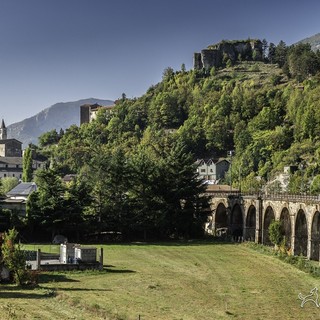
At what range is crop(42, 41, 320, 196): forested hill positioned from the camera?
4496 inches

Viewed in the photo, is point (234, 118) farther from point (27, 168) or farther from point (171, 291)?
point (171, 291)

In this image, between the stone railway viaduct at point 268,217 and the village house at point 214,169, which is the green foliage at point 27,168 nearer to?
the village house at point 214,169

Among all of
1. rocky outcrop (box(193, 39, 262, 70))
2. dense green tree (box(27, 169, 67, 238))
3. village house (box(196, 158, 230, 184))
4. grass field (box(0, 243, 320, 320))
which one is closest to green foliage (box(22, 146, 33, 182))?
village house (box(196, 158, 230, 184))

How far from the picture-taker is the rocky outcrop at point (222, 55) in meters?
191

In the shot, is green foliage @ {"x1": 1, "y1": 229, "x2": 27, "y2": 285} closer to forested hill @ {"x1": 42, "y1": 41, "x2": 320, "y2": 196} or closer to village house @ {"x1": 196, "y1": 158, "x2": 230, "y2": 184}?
forested hill @ {"x1": 42, "y1": 41, "x2": 320, "y2": 196}

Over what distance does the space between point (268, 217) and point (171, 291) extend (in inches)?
1262

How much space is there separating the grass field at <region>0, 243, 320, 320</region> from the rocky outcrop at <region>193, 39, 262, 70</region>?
139 m

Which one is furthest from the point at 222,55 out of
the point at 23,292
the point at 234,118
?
the point at 23,292

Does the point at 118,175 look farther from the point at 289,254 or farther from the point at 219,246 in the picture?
the point at 289,254

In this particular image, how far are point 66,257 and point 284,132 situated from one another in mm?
80522

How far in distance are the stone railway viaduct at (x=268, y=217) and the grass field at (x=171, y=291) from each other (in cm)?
481

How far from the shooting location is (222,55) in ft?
637

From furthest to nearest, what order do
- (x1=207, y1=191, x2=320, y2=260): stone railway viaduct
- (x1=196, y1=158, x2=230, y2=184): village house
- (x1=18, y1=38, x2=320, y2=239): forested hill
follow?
(x1=196, y1=158, x2=230, y2=184): village house, (x1=18, y1=38, x2=320, y2=239): forested hill, (x1=207, y1=191, x2=320, y2=260): stone railway viaduct

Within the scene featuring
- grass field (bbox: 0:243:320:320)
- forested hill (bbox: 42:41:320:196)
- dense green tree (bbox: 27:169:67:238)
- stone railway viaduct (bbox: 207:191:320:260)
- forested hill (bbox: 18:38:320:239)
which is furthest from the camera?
forested hill (bbox: 42:41:320:196)
